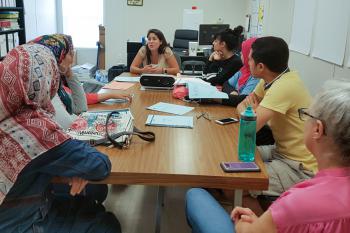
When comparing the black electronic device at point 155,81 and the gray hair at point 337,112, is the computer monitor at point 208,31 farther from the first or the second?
the gray hair at point 337,112

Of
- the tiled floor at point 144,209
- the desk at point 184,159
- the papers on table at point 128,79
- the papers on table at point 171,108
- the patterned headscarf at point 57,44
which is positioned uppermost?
the patterned headscarf at point 57,44

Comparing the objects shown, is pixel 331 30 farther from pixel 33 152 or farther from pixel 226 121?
pixel 33 152

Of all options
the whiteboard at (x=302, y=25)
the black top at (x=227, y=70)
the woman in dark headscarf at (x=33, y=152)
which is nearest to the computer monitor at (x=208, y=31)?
the whiteboard at (x=302, y=25)

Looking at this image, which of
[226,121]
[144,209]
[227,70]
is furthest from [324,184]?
[227,70]

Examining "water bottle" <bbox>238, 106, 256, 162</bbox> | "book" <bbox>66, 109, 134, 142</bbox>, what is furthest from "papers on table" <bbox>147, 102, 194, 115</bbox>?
"water bottle" <bbox>238, 106, 256, 162</bbox>

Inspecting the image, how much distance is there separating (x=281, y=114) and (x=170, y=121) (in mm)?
555

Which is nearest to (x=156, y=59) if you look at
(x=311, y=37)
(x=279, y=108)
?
(x=311, y=37)

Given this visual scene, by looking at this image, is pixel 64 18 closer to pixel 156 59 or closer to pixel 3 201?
pixel 156 59

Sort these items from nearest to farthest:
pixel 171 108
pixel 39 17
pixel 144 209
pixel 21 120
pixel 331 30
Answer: pixel 21 120 < pixel 171 108 < pixel 144 209 < pixel 331 30 < pixel 39 17

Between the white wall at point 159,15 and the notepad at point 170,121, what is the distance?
17.4 feet

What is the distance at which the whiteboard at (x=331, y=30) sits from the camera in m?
2.65

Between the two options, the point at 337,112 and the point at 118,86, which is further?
the point at 118,86

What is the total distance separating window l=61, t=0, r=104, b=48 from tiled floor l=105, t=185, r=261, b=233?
17.2ft

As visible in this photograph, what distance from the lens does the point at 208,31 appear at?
17.2 feet
